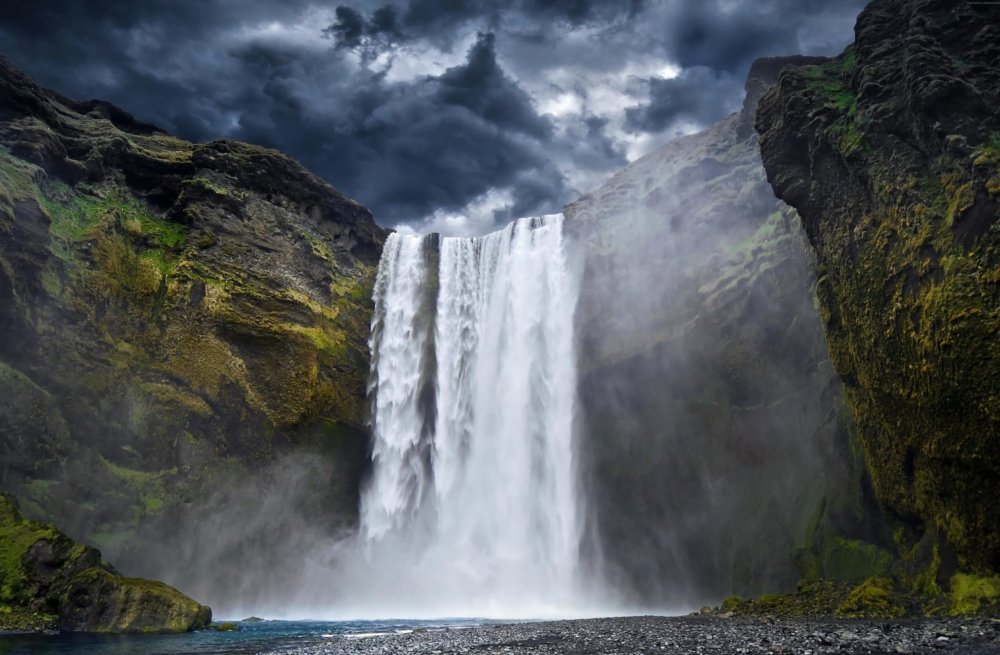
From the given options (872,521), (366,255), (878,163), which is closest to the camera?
(878,163)

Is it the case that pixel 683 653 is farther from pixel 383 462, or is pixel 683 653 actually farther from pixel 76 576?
pixel 383 462

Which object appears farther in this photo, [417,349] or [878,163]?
[417,349]

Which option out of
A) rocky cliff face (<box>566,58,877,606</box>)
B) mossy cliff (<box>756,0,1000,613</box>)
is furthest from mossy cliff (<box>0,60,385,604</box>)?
mossy cliff (<box>756,0,1000,613</box>)

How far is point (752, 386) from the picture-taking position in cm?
3228

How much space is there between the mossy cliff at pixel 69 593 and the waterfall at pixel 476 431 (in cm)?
1274

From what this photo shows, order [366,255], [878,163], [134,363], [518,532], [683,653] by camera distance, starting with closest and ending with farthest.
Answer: [683,653] < [878,163] < [134,363] < [518,532] < [366,255]

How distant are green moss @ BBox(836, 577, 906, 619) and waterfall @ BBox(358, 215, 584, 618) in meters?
13.7

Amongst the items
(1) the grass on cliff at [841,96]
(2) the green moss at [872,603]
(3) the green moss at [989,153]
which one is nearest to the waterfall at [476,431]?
(2) the green moss at [872,603]

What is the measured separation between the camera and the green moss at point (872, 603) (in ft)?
58.1

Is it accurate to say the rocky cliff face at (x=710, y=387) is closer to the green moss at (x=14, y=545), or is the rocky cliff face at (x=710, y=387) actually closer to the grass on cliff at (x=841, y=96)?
the grass on cliff at (x=841, y=96)

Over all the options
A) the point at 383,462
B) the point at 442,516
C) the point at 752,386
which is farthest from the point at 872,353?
the point at 383,462

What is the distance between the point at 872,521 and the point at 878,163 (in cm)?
1264

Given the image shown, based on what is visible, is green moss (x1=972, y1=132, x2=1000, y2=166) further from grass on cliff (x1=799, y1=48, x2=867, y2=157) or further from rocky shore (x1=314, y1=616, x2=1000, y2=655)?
rocky shore (x1=314, y1=616, x2=1000, y2=655)

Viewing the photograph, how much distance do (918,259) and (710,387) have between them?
1626 centimetres
